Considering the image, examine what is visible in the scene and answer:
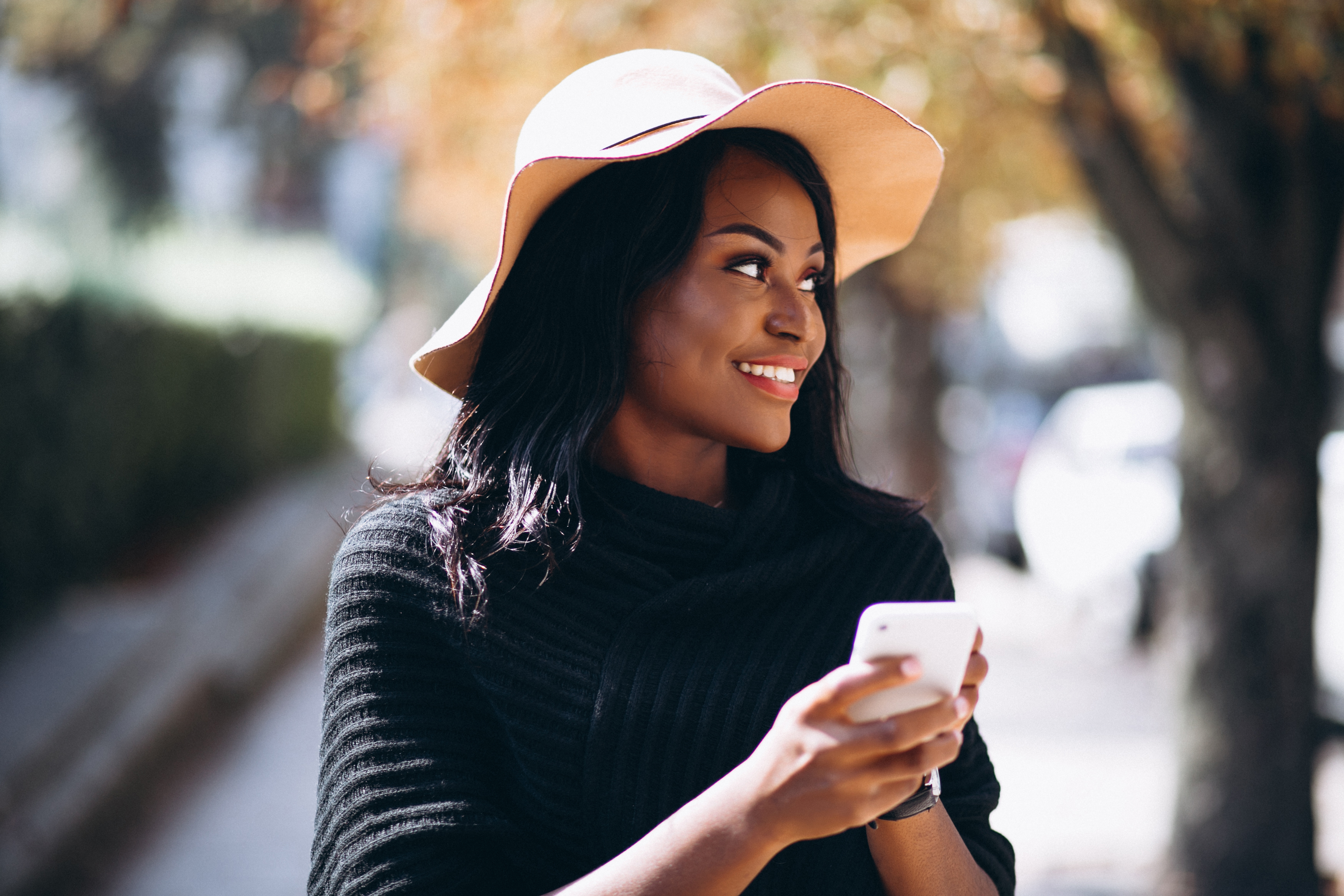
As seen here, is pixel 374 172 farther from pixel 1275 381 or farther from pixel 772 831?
pixel 772 831

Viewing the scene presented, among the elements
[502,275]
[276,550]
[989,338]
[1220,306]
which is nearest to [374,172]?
[276,550]

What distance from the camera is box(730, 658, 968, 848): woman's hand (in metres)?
1.37

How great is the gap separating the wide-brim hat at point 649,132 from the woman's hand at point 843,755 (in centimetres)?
85

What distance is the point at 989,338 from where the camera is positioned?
75.9 ft

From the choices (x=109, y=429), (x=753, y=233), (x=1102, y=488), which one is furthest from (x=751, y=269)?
(x=1102, y=488)

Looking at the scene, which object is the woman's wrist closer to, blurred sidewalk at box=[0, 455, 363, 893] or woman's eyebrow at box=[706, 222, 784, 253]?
woman's eyebrow at box=[706, 222, 784, 253]

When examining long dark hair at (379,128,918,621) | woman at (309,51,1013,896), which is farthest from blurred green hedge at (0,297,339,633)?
woman at (309,51,1013,896)

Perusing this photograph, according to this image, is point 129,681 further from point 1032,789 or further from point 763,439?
point 763,439

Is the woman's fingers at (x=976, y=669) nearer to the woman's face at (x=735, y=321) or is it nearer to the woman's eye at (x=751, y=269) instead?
the woman's face at (x=735, y=321)

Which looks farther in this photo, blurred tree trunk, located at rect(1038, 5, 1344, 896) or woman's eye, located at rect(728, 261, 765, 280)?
blurred tree trunk, located at rect(1038, 5, 1344, 896)

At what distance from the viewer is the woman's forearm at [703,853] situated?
1454mm

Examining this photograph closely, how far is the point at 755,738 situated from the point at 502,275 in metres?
0.82

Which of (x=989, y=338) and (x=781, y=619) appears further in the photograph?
(x=989, y=338)

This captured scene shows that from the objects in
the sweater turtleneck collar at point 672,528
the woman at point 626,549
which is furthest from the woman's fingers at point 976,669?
the sweater turtleneck collar at point 672,528
